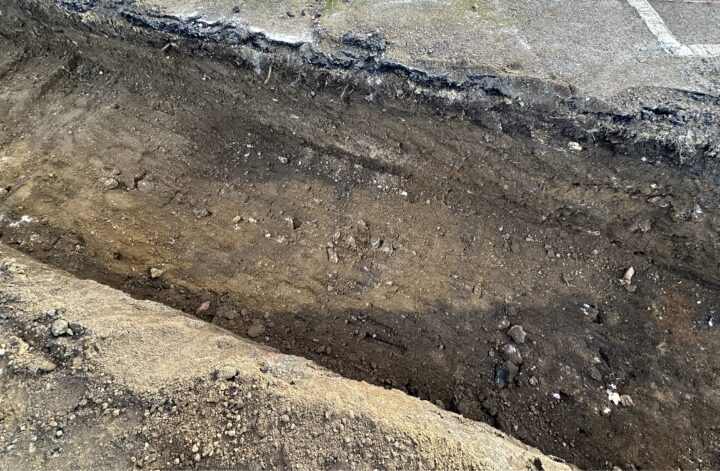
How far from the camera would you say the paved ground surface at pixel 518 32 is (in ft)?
11.6

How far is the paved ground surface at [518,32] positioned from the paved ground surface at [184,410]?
8.45 ft

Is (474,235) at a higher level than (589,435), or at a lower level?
higher

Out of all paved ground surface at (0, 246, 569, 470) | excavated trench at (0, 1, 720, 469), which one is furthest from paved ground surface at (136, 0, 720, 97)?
paved ground surface at (0, 246, 569, 470)

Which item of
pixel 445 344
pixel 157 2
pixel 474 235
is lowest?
pixel 445 344

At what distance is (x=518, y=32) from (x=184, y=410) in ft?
12.4

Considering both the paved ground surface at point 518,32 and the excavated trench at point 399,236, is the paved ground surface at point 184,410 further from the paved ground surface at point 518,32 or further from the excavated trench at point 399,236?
the paved ground surface at point 518,32

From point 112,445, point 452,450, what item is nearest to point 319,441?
point 452,450

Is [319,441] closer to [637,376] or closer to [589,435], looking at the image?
[589,435]

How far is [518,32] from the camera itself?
3.84 meters

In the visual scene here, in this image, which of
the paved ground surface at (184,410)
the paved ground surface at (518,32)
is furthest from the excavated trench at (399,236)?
the paved ground surface at (184,410)

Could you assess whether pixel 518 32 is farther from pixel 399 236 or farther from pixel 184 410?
pixel 184 410

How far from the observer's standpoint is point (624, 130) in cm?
337

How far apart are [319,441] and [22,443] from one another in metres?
1.56

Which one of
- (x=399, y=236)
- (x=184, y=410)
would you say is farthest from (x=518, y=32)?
(x=184, y=410)
